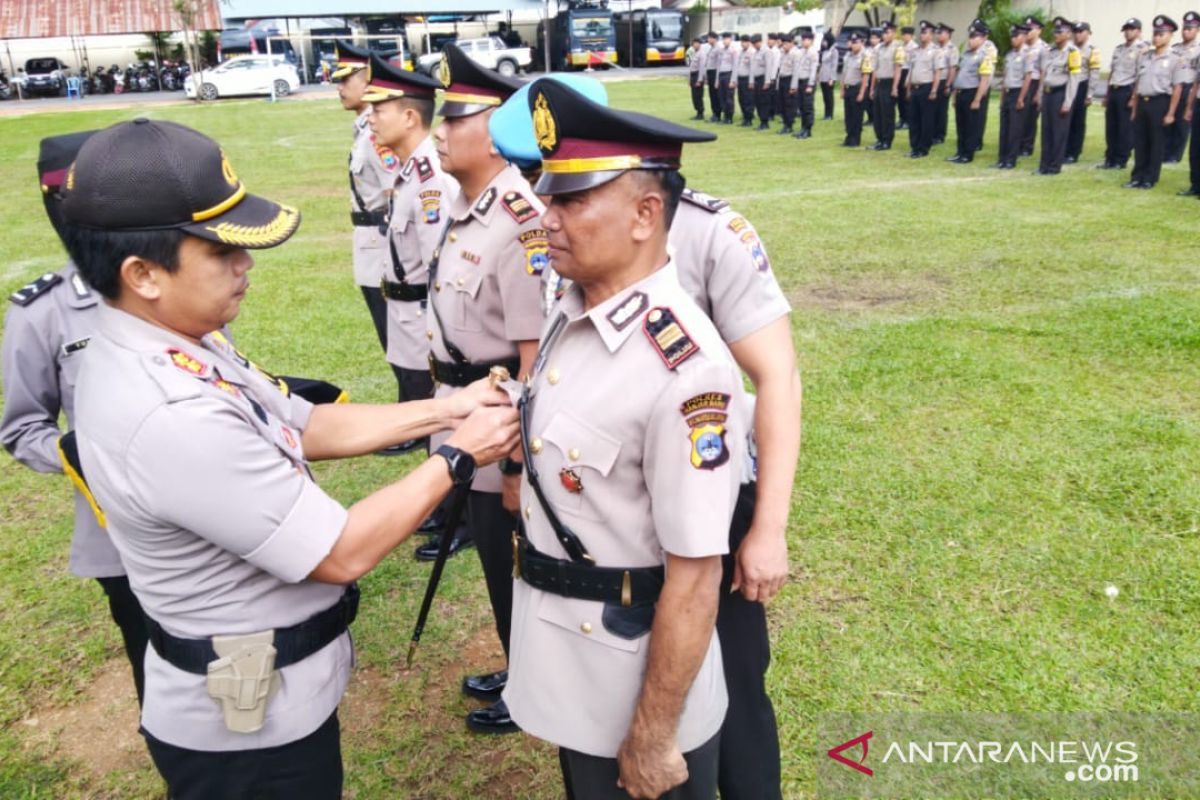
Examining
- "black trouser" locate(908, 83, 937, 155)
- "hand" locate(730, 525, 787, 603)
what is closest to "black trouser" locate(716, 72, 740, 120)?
"black trouser" locate(908, 83, 937, 155)

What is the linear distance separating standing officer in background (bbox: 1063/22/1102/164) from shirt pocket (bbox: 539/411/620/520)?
578 inches

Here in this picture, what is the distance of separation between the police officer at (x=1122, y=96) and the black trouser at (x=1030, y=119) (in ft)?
3.57

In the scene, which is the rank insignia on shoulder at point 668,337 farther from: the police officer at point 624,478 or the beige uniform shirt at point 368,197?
the beige uniform shirt at point 368,197

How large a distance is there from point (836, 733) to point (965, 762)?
0.43 m

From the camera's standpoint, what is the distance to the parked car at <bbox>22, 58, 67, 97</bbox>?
127ft

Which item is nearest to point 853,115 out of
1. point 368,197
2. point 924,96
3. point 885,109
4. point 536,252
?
point 885,109

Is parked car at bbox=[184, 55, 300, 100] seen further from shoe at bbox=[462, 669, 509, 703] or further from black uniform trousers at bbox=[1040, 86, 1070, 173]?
shoe at bbox=[462, 669, 509, 703]

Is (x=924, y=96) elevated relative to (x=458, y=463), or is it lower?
elevated

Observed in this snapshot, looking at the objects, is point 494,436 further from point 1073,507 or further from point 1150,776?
point 1073,507

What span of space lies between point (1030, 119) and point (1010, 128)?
2.17ft

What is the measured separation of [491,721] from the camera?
11.0 feet

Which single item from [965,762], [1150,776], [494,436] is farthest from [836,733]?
[494,436]

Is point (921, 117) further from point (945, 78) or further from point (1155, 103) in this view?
point (1155, 103)

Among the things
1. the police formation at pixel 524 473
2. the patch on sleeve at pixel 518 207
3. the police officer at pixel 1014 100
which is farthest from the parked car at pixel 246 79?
the police formation at pixel 524 473
